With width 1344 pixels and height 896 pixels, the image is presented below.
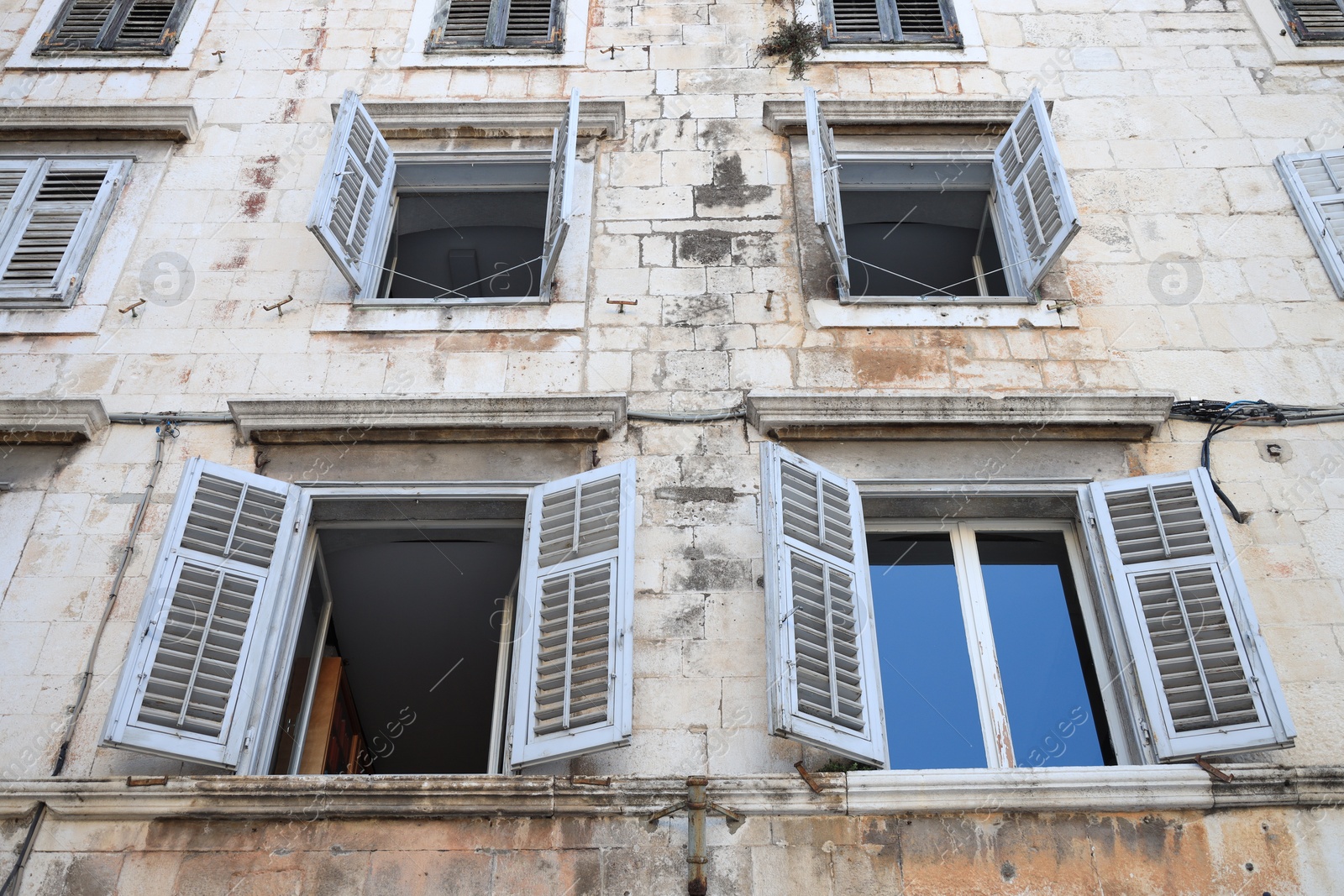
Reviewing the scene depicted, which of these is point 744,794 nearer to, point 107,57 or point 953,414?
point 953,414

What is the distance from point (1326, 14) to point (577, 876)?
28.9 ft

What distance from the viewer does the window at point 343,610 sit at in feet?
19.6

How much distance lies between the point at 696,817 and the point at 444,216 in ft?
17.2

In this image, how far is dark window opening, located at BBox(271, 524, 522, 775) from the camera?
23.3ft

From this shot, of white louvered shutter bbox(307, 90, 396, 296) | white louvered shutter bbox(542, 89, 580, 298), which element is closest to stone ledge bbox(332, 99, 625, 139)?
white louvered shutter bbox(307, 90, 396, 296)

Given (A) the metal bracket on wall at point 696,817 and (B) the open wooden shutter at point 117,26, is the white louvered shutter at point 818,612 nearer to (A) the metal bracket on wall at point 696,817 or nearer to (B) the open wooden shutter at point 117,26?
(A) the metal bracket on wall at point 696,817

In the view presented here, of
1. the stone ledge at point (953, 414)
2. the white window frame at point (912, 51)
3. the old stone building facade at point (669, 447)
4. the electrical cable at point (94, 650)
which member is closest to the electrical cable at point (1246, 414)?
Result: the old stone building facade at point (669, 447)

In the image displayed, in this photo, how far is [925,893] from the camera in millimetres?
5539

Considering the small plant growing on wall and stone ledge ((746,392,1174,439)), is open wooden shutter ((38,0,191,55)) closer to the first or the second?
the small plant growing on wall

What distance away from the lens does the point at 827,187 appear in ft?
27.2

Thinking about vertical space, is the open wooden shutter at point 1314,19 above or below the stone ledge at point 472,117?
above

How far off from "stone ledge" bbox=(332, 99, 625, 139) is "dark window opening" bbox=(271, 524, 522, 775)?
3208 millimetres

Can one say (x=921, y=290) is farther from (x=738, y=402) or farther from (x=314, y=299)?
(x=314, y=299)

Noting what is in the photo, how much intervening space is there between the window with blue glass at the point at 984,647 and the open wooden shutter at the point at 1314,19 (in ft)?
A: 16.5
